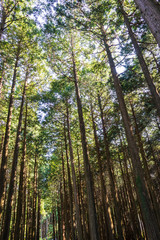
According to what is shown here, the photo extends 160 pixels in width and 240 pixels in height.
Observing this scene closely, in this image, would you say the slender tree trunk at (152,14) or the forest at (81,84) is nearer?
the slender tree trunk at (152,14)

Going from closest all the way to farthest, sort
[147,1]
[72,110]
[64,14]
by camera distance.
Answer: [147,1] → [64,14] → [72,110]

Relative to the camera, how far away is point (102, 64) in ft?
31.4

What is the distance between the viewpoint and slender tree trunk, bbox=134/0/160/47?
3.32 meters

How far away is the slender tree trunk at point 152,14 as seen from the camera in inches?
131

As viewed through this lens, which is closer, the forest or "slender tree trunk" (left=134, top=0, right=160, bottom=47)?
"slender tree trunk" (left=134, top=0, right=160, bottom=47)

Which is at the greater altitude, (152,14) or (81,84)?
(81,84)

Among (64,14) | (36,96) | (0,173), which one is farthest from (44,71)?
(0,173)

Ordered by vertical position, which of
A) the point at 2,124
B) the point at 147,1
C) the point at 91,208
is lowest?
the point at 91,208

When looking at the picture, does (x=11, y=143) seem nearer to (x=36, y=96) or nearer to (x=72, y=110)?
(x=36, y=96)

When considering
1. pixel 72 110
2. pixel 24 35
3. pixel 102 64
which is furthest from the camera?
pixel 72 110

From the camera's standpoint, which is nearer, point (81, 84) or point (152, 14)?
point (152, 14)

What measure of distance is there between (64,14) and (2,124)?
9.93 meters

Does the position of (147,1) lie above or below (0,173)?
above

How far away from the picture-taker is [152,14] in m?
3.46
